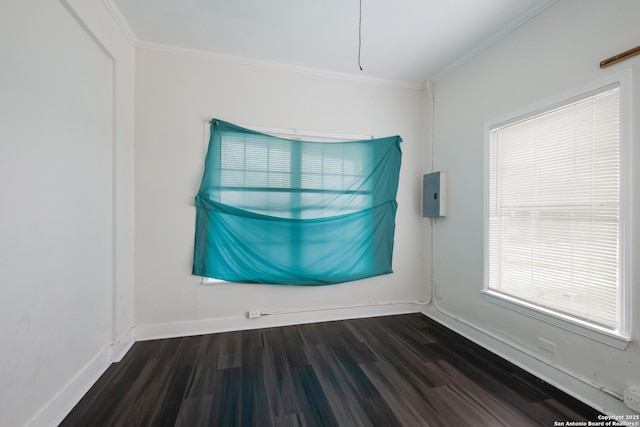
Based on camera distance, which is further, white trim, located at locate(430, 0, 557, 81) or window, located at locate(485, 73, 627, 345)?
white trim, located at locate(430, 0, 557, 81)

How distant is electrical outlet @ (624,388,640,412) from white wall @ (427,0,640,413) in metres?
0.03

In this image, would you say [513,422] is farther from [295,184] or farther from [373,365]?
[295,184]

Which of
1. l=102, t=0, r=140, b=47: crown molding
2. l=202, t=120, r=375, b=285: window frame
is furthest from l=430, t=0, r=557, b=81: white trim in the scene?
l=102, t=0, r=140, b=47: crown molding

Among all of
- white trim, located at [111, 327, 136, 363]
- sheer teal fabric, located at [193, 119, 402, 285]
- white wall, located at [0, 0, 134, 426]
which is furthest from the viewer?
sheer teal fabric, located at [193, 119, 402, 285]

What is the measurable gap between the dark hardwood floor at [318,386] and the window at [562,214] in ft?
1.98

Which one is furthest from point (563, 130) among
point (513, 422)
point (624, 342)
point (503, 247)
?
point (513, 422)

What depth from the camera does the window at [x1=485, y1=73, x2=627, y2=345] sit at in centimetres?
155

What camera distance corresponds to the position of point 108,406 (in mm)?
1573

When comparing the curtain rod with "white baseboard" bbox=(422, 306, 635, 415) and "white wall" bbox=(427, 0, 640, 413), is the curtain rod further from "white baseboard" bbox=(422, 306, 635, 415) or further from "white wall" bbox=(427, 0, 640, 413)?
"white baseboard" bbox=(422, 306, 635, 415)

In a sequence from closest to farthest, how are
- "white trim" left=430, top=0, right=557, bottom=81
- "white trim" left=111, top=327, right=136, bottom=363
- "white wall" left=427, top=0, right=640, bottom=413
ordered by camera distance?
"white wall" left=427, top=0, right=640, bottom=413
"white trim" left=430, top=0, right=557, bottom=81
"white trim" left=111, top=327, right=136, bottom=363

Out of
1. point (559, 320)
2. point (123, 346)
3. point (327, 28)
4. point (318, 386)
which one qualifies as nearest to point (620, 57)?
point (559, 320)

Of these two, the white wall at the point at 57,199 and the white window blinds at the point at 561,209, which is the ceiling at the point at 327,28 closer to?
the white wall at the point at 57,199

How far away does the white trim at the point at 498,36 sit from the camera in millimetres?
1889

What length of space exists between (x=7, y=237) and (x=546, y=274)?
3.27 m
